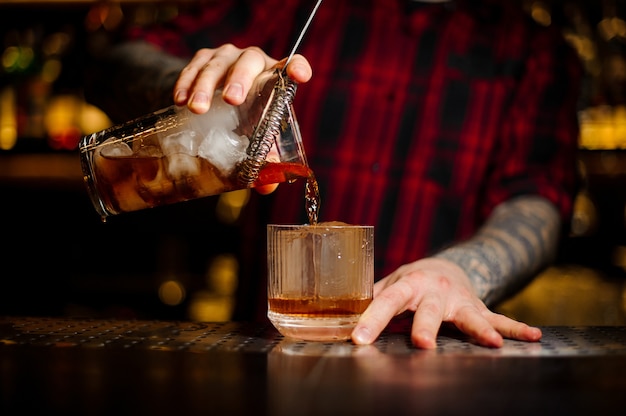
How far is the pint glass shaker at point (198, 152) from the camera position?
98 centimetres

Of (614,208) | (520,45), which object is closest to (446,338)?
(520,45)

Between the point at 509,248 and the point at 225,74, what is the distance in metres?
0.82

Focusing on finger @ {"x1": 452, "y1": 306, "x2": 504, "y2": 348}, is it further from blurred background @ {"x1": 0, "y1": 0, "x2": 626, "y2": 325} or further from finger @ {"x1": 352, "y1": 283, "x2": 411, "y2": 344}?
blurred background @ {"x1": 0, "y1": 0, "x2": 626, "y2": 325}

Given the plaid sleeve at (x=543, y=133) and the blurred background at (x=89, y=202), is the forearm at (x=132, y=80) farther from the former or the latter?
the blurred background at (x=89, y=202)

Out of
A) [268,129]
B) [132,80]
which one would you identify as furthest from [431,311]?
[132,80]

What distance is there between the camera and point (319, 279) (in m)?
0.95

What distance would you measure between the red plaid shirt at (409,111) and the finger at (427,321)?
91 centimetres

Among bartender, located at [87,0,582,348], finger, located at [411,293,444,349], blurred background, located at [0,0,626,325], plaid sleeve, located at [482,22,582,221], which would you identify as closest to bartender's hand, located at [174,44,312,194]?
finger, located at [411,293,444,349]

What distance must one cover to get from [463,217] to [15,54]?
2.22 metres

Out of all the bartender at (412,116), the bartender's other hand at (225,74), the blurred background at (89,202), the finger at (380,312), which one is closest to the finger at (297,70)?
the bartender's other hand at (225,74)

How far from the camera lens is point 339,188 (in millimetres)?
1968

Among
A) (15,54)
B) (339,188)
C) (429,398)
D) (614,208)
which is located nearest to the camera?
(429,398)

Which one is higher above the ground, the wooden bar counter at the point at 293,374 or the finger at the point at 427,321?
the finger at the point at 427,321

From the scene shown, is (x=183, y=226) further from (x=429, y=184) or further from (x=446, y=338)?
(x=446, y=338)
